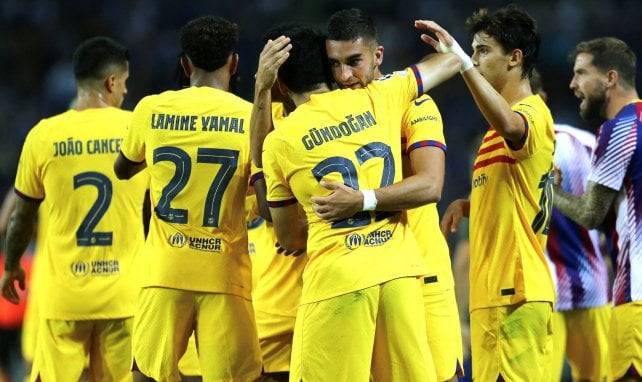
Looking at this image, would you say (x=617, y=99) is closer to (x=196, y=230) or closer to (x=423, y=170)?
(x=423, y=170)

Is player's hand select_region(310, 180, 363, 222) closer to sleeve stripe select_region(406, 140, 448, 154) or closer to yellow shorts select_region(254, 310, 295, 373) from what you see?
sleeve stripe select_region(406, 140, 448, 154)

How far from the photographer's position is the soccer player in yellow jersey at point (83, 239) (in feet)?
25.2

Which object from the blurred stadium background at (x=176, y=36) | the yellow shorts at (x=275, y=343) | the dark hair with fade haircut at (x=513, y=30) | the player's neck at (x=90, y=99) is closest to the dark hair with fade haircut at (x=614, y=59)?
the dark hair with fade haircut at (x=513, y=30)

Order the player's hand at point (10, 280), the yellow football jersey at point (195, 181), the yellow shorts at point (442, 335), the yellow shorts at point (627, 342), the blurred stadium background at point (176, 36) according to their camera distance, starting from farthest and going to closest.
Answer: the blurred stadium background at point (176, 36) < the player's hand at point (10, 280) < the yellow shorts at point (627, 342) < the yellow football jersey at point (195, 181) < the yellow shorts at point (442, 335)

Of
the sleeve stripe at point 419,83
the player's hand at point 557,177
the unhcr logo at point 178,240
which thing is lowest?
the unhcr logo at point 178,240

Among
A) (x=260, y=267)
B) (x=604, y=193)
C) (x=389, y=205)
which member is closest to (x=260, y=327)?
(x=260, y=267)

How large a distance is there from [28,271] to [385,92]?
29.2 ft

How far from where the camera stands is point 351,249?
5746 millimetres

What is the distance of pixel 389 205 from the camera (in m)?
5.74

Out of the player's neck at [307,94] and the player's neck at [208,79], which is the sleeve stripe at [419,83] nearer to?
the player's neck at [307,94]

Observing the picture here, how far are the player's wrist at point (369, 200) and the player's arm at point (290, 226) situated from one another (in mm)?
536

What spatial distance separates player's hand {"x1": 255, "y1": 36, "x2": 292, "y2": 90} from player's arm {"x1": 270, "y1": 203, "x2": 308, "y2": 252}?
71 cm

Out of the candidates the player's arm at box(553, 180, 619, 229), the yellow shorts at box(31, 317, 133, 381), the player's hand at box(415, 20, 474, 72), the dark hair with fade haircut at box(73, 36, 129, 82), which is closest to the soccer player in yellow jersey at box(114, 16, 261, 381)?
the yellow shorts at box(31, 317, 133, 381)

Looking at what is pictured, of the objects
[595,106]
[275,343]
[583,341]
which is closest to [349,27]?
[275,343]
